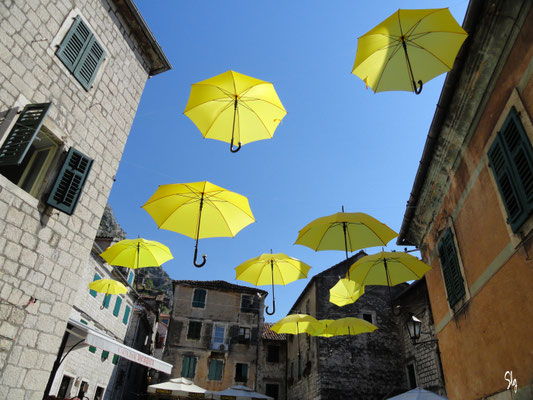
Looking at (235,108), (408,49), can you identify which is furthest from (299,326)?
(408,49)

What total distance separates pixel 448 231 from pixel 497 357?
2.70 meters

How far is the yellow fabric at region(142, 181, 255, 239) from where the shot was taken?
25.9 ft

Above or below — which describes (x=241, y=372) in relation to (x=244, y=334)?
below

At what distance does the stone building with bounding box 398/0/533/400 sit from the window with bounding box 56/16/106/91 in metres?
6.56

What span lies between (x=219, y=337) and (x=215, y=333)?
44 centimetres

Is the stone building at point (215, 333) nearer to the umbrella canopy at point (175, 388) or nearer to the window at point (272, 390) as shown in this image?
the window at point (272, 390)

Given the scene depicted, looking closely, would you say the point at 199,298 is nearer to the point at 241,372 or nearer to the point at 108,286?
the point at 241,372

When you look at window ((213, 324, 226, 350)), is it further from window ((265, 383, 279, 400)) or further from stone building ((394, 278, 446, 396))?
stone building ((394, 278, 446, 396))

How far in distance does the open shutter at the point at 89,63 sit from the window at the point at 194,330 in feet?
80.7

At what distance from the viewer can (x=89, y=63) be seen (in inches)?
275

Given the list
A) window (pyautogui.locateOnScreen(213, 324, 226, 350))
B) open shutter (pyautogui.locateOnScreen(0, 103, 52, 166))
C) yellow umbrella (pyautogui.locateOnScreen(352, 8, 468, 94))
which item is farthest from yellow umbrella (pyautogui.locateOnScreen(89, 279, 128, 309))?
window (pyautogui.locateOnScreen(213, 324, 226, 350))

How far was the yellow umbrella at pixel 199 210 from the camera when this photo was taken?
789 cm

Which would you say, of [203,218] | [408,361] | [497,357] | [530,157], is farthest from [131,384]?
[530,157]

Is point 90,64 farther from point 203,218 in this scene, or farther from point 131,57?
point 203,218
